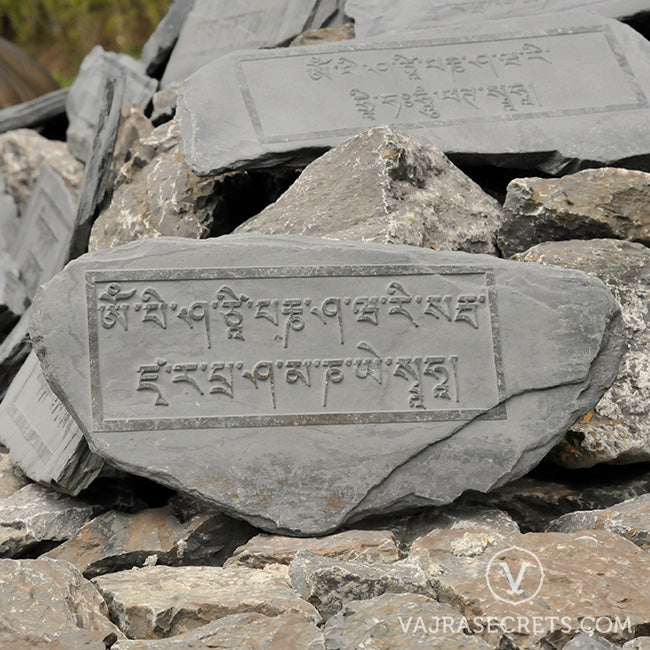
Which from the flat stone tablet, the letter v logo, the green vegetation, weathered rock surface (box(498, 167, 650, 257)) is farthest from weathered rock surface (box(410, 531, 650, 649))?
the green vegetation

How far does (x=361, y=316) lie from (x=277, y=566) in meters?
0.80

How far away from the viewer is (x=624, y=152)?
4527mm

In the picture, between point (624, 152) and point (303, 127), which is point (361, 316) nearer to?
point (303, 127)

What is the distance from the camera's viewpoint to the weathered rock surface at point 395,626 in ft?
7.38

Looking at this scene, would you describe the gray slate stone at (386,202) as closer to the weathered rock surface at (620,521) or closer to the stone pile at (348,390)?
the stone pile at (348,390)

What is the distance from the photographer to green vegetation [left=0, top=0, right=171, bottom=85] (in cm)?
1054

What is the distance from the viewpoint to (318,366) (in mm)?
3244

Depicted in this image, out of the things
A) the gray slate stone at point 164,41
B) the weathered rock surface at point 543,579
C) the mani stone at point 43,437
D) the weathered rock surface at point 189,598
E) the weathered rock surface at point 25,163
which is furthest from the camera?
the gray slate stone at point 164,41

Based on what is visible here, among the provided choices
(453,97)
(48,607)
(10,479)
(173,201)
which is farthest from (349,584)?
(453,97)

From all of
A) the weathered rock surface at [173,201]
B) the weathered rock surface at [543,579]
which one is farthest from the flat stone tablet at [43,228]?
the weathered rock surface at [543,579]

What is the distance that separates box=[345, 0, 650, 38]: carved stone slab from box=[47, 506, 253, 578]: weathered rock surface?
3214 mm

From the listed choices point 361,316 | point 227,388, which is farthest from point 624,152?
point 227,388

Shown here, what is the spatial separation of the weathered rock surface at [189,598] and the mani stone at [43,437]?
596 millimetres

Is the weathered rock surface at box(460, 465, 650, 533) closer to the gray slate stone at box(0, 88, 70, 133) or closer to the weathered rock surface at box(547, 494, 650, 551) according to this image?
the weathered rock surface at box(547, 494, 650, 551)
